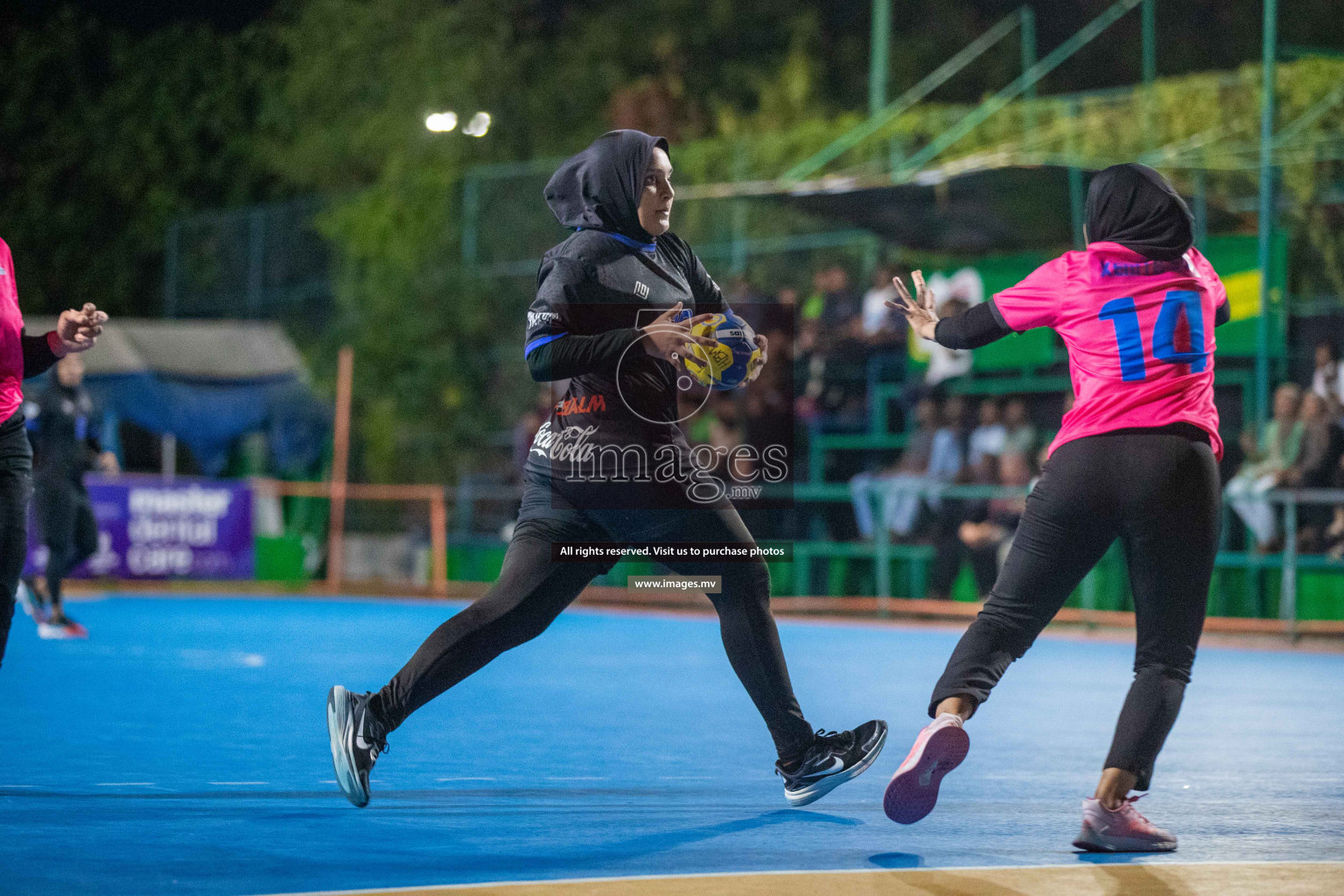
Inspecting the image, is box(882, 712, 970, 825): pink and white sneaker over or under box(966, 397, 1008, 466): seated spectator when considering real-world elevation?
under

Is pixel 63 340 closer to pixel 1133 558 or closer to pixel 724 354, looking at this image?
pixel 724 354

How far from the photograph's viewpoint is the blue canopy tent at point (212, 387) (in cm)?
2430

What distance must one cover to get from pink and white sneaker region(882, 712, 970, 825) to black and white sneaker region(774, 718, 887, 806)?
497 mm

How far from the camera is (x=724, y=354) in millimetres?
5047

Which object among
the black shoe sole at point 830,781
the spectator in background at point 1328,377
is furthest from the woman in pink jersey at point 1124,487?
the spectator in background at point 1328,377

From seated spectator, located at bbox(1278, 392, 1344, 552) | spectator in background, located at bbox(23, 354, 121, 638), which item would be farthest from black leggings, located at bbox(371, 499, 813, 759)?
seated spectator, located at bbox(1278, 392, 1344, 552)

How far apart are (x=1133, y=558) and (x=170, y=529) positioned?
16.6 metres

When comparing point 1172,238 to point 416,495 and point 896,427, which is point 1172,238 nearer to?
point 896,427

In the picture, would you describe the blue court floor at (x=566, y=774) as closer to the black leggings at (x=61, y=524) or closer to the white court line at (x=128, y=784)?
the white court line at (x=128, y=784)

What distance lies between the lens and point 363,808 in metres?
5.17

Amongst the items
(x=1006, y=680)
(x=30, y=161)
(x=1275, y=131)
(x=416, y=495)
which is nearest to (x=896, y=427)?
(x=1275, y=131)

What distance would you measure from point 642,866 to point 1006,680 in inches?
236

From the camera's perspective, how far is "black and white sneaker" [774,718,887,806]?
5.18 m

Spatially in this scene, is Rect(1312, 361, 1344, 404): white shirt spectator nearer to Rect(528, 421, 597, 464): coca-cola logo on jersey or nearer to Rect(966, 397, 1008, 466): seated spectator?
Rect(966, 397, 1008, 466): seated spectator
